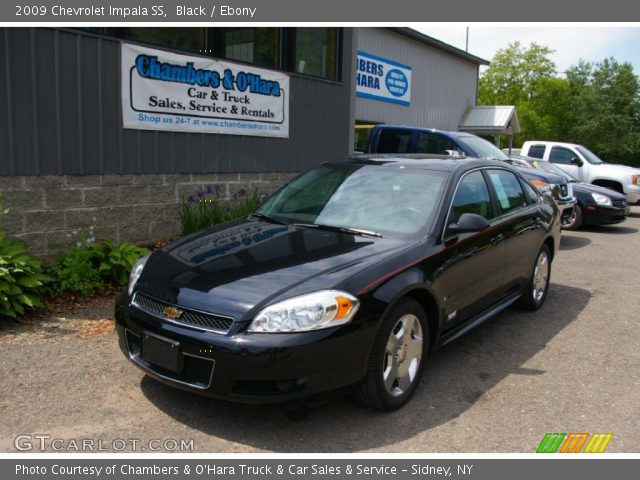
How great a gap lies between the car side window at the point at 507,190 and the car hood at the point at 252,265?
1691mm

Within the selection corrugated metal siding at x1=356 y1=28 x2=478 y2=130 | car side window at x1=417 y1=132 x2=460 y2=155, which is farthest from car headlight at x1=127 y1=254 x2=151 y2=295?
corrugated metal siding at x1=356 y1=28 x2=478 y2=130

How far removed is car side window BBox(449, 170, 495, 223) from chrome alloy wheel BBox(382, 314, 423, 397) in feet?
3.14

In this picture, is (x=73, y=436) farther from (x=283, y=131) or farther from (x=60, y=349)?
(x=283, y=131)

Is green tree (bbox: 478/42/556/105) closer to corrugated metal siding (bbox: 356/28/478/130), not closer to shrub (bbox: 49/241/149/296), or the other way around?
corrugated metal siding (bbox: 356/28/478/130)

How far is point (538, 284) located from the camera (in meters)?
5.98

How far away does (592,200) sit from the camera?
1178 cm

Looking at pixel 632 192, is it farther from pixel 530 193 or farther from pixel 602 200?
pixel 530 193

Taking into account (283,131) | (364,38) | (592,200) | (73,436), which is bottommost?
(73,436)

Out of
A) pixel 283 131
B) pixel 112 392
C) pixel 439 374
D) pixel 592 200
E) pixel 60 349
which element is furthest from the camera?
pixel 592 200

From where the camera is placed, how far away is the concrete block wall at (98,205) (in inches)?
232

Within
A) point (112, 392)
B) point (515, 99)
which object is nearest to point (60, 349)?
point (112, 392)

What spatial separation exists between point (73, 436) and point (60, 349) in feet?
4.81

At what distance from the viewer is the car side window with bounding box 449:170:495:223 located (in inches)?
173
